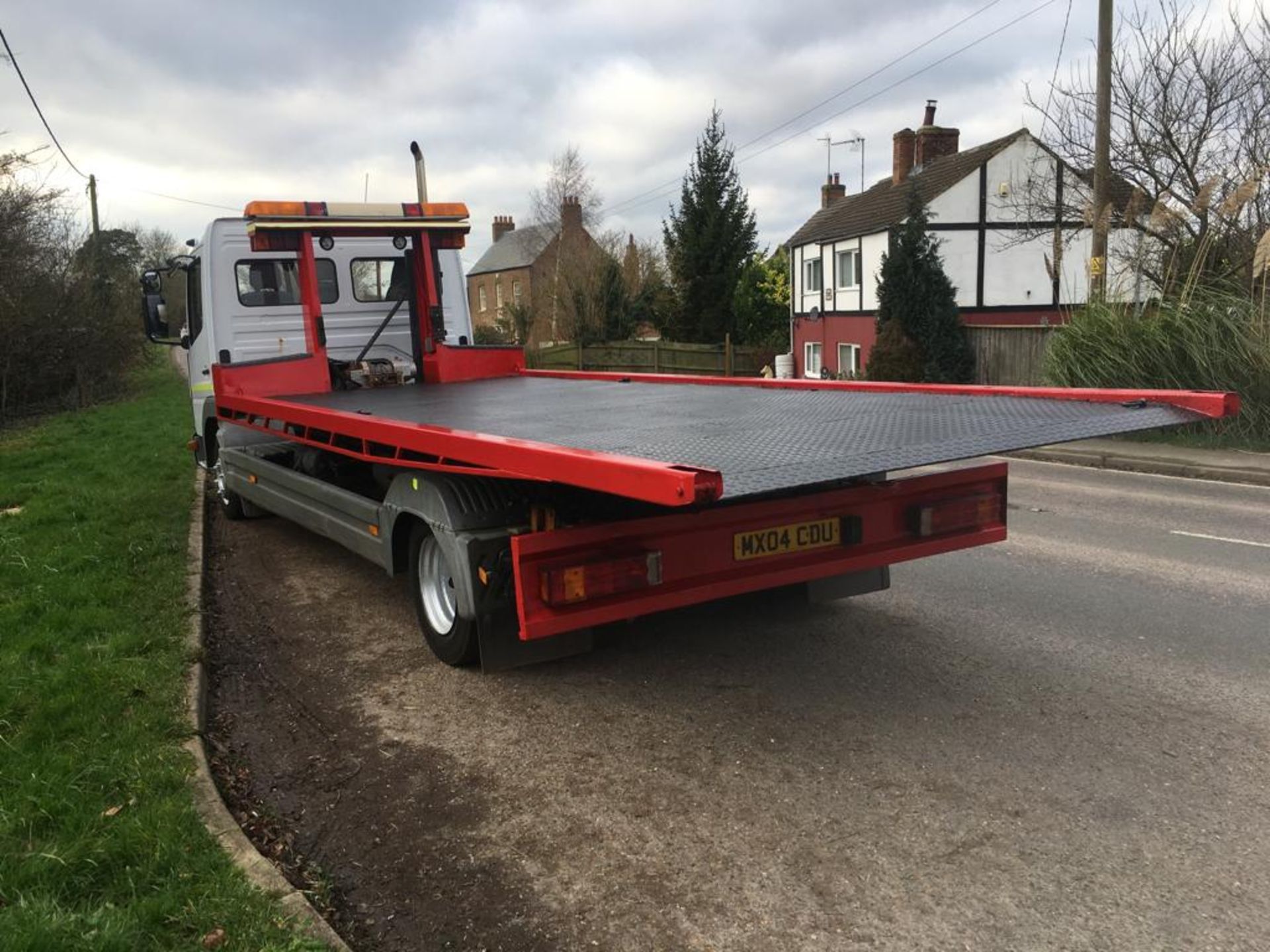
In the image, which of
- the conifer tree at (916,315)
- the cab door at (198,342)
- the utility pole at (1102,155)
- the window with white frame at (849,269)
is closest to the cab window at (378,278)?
the cab door at (198,342)

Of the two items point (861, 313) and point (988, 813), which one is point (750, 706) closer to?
point (988, 813)

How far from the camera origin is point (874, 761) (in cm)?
381

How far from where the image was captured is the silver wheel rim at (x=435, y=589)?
4.91 metres

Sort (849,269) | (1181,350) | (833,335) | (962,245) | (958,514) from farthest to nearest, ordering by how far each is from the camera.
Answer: (833,335) → (849,269) → (962,245) → (1181,350) → (958,514)

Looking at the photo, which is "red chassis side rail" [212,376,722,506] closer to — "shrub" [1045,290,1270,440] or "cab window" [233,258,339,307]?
"cab window" [233,258,339,307]

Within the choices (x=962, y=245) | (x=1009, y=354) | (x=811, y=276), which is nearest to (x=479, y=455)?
(x=1009, y=354)

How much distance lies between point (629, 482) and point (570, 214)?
40796mm

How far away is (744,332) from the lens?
3666cm

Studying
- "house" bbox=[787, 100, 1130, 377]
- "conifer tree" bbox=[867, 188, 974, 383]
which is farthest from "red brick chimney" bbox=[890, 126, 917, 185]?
"conifer tree" bbox=[867, 188, 974, 383]

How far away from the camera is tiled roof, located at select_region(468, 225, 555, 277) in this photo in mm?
49875

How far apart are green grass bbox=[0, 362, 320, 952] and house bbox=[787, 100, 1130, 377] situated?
2072 cm

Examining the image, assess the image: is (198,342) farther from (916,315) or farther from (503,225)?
(503,225)

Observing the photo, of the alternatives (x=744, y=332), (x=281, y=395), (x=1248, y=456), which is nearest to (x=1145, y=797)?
(x=281, y=395)

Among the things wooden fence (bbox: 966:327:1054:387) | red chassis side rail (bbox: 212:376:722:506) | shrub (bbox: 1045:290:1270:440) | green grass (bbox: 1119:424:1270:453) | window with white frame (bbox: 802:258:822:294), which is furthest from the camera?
window with white frame (bbox: 802:258:822:294)
